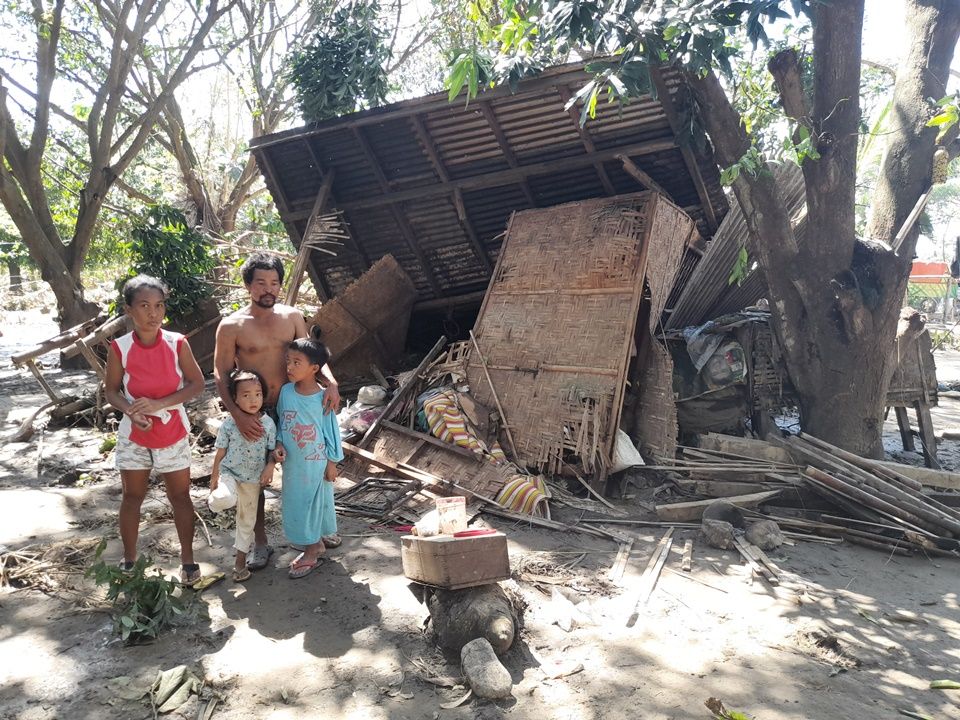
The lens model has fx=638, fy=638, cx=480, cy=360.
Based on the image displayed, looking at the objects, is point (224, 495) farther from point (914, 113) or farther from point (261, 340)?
point (914, 113)

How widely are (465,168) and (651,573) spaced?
4691 mm

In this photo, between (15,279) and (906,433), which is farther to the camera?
(15,279)

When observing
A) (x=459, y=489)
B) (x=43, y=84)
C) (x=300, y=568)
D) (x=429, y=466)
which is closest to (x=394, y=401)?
(x=429, y=466)

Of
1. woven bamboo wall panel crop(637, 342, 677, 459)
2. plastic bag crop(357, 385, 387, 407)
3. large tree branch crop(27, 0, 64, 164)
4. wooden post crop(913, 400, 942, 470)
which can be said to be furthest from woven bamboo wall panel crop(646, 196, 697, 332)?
large tree branch crop(27, 0, 64, 164)

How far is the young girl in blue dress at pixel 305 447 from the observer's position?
3.30 meters

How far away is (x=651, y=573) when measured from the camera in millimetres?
3605

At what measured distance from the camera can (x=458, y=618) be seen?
274cm

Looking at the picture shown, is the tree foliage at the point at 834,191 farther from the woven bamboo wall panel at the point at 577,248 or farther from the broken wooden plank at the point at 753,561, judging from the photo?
the broken wooden plank at the point at 753,561

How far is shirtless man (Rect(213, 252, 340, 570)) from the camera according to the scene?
134 inches

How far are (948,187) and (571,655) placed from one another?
38.9 meters

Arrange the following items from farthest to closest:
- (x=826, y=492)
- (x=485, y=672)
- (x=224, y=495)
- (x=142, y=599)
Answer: (x=826, y=492)
(x=224, y=495)
(x=142, y=599)
(x=485, y=672)

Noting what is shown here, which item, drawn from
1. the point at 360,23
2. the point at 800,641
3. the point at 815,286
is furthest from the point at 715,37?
the point at 360,23

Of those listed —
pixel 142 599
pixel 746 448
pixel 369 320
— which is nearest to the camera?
pixel 142 599

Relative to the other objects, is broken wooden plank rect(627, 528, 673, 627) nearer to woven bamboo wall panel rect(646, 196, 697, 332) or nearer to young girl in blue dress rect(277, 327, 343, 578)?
young girl in blue dress rect(277, 327, 343, 578)
